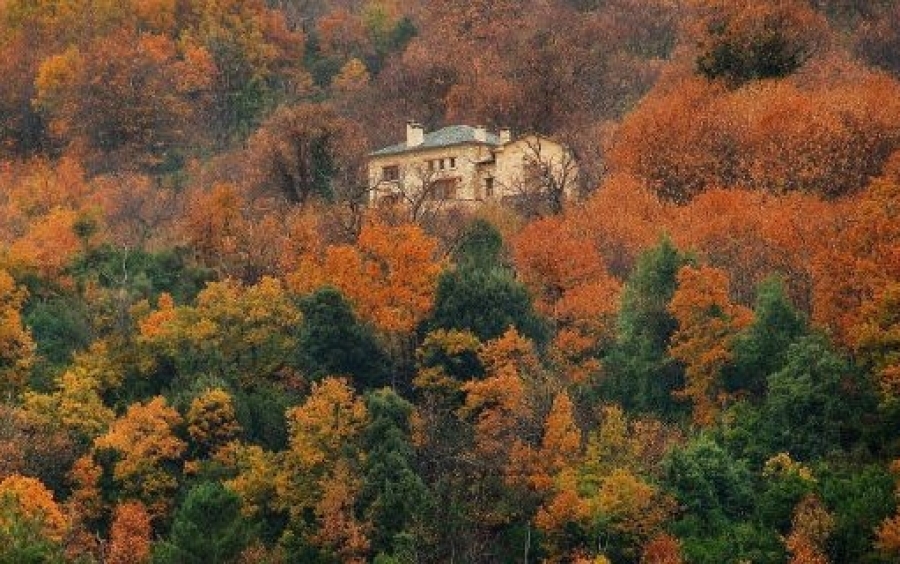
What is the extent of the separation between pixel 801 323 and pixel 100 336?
25148mm

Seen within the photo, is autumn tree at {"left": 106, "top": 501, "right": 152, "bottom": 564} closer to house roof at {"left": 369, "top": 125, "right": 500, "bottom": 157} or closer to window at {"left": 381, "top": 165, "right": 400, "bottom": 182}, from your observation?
window at {"left": 381, "top": 165, "right": 400, "bottom": 182}

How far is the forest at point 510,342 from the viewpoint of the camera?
130ft

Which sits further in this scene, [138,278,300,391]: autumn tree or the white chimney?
the white chimney

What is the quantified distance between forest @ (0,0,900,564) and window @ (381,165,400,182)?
204 centimetres

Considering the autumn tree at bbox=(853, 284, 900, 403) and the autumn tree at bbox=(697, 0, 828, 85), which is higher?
the autumn tree at bbox=(697, 0, 828, 85)

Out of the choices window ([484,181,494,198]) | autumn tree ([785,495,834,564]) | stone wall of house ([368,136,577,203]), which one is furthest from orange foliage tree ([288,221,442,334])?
autumn tree ([785,495,834,564])

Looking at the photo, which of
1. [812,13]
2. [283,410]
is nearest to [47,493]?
[283,410]

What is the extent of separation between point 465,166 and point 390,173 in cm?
398

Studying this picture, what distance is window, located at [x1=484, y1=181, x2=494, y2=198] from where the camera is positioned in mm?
63781

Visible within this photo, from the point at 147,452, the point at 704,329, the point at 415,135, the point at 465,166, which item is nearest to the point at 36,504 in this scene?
the point at 147,452

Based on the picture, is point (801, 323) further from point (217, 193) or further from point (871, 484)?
point (217, 193)

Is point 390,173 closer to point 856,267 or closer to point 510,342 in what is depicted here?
point 510,342

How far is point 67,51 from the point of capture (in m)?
81.0

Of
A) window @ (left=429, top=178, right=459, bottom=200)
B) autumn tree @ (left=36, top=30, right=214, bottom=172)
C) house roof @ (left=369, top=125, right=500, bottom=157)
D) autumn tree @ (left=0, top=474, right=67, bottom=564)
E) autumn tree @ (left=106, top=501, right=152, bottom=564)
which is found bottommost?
autumn tree @ (left=106, top=501, right=152, bottom=564)
